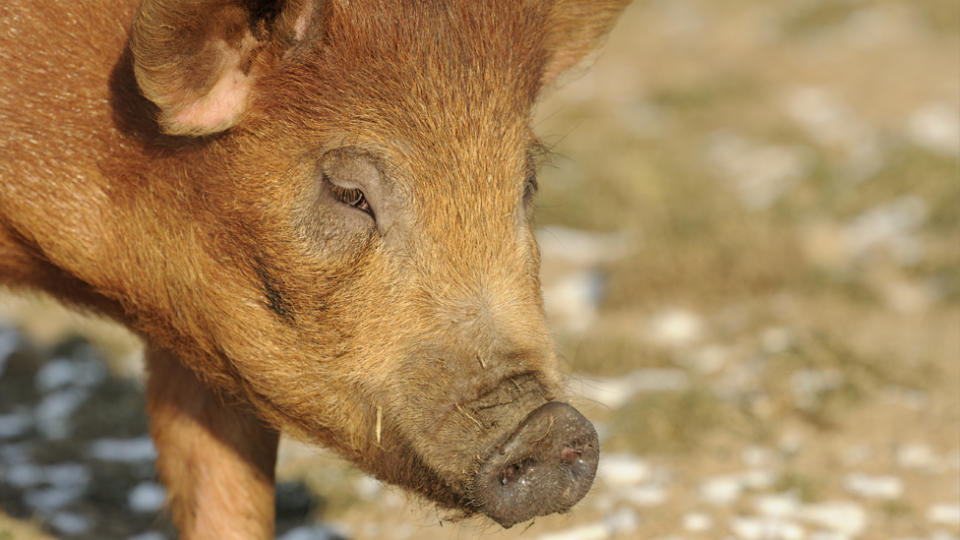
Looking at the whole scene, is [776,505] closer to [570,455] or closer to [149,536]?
[570,455]

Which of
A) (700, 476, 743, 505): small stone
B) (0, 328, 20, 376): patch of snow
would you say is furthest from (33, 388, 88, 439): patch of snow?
(700, 476, 743, 505): small stone

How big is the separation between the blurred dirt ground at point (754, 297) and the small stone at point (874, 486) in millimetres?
11

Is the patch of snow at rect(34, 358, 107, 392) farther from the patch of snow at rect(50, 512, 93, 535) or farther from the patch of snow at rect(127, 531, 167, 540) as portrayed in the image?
the patch of snow at rect(127, 531, 167, 540)

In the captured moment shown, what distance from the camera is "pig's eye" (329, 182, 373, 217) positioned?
11.5ft

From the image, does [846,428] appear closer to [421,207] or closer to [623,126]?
[421,207]

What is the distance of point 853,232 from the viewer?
7828 mm

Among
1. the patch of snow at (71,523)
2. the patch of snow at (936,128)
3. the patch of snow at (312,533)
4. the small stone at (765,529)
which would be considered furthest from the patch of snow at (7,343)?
the patch of snow at (936,128)

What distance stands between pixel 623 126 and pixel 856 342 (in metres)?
3.88

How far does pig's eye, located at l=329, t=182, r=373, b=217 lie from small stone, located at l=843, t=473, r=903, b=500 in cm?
251

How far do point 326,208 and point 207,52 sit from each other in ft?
1.71

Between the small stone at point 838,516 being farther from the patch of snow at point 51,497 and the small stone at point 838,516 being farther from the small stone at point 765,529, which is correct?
the patch of snow at point 51,497

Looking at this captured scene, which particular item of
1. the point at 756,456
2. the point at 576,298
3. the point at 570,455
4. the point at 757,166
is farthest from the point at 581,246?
the point at 570,455

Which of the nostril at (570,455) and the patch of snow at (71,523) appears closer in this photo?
the nostril at (570,455)

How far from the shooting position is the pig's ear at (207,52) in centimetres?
326
